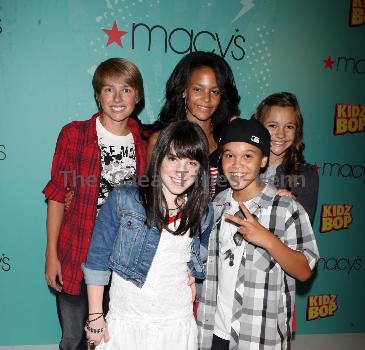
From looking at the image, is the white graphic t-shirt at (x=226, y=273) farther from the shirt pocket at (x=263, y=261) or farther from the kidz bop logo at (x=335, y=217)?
the kidz bop logo at (x=335, y=217)

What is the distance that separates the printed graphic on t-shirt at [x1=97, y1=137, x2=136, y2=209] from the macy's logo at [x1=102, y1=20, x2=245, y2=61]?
3.10ft

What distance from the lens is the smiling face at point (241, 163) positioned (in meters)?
1.67

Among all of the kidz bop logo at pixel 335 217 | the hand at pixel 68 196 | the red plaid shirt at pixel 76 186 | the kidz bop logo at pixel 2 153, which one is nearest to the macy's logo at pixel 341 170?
the kidz bop logo at pixel 335 217

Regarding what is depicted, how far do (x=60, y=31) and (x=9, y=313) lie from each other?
6.89ft

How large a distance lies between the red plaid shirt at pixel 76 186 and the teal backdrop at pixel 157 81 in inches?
26.8

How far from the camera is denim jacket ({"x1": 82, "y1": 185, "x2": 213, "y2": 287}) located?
4.99ft

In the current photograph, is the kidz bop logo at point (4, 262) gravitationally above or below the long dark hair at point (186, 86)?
below

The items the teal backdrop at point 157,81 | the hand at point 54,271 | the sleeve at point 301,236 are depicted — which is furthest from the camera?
the teal backdrop at point 157,81

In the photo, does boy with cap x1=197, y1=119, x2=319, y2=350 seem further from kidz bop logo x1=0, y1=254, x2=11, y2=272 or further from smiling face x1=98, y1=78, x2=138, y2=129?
kidz bop logo x1=0, y1=254, x2=11, y2=272

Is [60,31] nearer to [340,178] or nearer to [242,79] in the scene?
[242,79]

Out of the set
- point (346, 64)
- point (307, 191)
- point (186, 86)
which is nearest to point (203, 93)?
point (186, 86)

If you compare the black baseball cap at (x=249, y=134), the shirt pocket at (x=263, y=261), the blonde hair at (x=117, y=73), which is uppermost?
the blonde hair at (x=117, y=73)

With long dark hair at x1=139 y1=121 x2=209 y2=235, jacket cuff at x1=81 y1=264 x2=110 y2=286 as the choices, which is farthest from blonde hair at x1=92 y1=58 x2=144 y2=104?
jacket cuff at x1=81 y1=264 x2=110 y2=286

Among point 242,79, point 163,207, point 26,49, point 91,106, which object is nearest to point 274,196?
point 163,207
